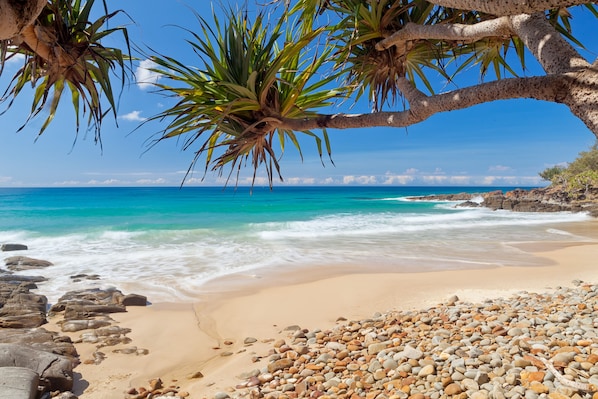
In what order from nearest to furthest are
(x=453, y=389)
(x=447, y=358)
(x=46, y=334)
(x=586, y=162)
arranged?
(x=453, y=389) → (x=447, y=358) → (x=46, y=334) → (x=586, y=162)

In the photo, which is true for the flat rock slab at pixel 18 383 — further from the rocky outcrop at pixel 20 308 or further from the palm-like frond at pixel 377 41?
the palm-like frond at pixel 377 41

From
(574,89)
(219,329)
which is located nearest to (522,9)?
(574,89)

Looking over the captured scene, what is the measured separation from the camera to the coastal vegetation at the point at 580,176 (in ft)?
95.5

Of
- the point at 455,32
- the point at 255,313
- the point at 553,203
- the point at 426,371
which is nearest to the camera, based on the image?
the point at 455,32

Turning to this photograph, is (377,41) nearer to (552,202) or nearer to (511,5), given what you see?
(511,5)

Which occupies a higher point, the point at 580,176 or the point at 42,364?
the point at 580,176

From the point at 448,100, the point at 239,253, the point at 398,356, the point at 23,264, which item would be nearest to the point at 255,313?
Answer: the point at 398,356

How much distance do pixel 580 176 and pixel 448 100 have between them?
3484cm

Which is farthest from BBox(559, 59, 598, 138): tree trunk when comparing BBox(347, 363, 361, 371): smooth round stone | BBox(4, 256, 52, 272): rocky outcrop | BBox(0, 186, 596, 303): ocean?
BBox(4, 256, 52, 272): rocky outcrop

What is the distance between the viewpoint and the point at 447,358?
273 centimetres

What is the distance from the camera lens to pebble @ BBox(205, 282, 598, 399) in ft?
7.64

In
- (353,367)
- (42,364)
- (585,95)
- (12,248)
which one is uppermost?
(585,95)

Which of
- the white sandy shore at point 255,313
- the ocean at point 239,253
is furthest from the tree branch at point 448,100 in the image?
the ocean at point 239,253

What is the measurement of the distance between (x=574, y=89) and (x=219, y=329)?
4.58 metres
